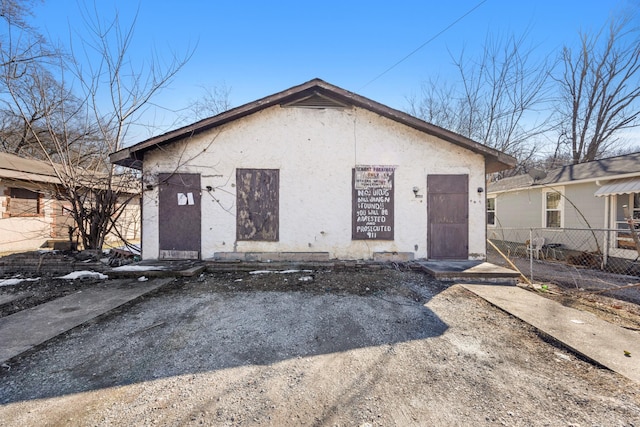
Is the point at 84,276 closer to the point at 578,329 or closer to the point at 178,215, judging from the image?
the point at 178,215

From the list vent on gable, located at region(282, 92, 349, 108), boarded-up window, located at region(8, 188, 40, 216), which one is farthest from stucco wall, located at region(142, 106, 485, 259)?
boarded-up window, located at region(8, 188, 40, 216)

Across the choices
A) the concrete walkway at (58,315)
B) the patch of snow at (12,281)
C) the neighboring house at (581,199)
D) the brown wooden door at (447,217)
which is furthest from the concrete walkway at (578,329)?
the patch of snow at (12,281)

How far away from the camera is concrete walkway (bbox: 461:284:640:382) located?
107 inches

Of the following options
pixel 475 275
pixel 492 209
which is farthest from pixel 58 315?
pixel 492 209

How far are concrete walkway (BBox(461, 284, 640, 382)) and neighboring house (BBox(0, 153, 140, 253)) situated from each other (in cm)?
1066

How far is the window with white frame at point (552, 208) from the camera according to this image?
1039 cm

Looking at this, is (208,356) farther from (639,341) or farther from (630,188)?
(630,188)

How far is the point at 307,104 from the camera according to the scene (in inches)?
279

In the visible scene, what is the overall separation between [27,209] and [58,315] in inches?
393

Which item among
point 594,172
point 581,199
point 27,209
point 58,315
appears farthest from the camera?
point 27,209

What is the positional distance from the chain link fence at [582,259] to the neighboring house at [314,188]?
1992mm

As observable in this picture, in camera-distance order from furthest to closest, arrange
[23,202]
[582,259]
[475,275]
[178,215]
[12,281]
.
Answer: [23,202] → [582,259] → [178,215] → [475,275] → [12,281]

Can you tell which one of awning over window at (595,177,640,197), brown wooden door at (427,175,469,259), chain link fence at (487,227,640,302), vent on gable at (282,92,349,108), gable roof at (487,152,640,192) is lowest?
chain link fence at (487,227,640,302)

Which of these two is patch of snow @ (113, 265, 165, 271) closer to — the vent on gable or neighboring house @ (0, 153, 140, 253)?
neighboring house @ (0, 153, 140, 253)
